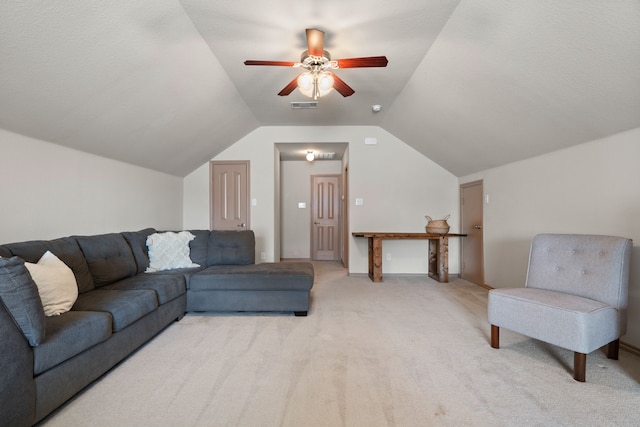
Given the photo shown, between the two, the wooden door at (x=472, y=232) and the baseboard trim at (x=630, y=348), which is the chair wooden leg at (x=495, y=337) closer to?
the baseboard trim at (x=630, y=348)

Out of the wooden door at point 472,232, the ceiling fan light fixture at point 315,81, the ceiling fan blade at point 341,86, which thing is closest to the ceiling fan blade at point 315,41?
the ceiling fan light fixture at point 315,81

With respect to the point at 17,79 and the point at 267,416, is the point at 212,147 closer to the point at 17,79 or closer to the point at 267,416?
the point at 17,79

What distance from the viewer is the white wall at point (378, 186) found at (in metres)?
4.88

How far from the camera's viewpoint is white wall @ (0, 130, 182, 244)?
2266 millimetres

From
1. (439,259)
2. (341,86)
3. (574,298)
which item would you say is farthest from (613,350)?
(341,86)

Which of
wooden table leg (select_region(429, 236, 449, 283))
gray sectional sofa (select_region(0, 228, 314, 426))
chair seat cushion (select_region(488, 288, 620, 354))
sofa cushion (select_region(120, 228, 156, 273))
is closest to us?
gray sectional sofa (select_region(0, 228, 314, 426))

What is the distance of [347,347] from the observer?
2.23m

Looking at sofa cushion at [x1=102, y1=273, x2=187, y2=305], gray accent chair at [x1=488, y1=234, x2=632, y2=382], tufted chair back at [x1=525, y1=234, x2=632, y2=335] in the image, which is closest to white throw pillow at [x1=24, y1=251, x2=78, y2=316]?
sofa cushion at [x1=102, y1=273, x2=187, y2=305]

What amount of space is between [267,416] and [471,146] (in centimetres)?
376

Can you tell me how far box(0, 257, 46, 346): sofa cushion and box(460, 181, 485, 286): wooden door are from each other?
4684mm

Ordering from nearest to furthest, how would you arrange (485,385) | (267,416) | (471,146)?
(267,416)
(485,385)
(471,146)

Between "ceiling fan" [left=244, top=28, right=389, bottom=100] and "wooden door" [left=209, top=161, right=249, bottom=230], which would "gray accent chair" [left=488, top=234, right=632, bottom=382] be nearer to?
"ceiling fan" [left=244, top=28, right=389, bottom=100]

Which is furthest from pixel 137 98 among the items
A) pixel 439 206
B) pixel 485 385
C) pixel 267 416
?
pixel 439 206

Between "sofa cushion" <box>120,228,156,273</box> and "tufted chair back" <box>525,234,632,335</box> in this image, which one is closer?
"tufted chair back" <box>525,234,632,335</box>
